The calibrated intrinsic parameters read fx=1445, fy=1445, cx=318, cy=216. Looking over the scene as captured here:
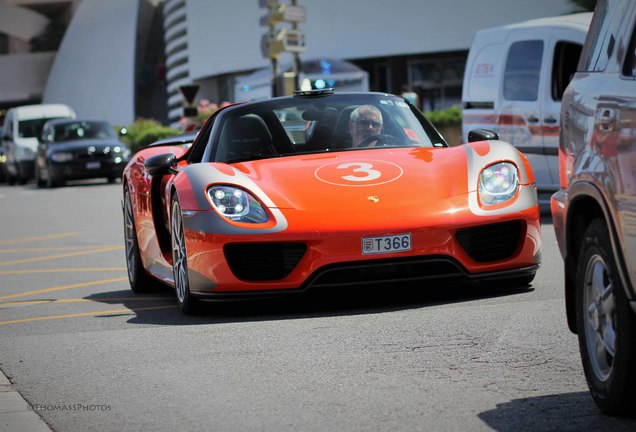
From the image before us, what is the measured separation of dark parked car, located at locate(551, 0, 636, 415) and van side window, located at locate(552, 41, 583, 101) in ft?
31.8

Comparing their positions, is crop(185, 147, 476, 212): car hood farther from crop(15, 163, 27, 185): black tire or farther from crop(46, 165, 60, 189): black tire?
crop(15, 163, 27, 185): black tire

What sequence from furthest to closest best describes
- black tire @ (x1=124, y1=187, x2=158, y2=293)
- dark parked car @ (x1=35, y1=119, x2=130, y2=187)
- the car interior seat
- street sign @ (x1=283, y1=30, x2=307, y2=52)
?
dark parked car @ (x1=35, y1=119, x2=130, y2=187)
street sign @ (x1=283, y1=30, x2=307, y2=52)
black tire @ (x1=124, y1=187, x2=158, y2=293)
the car interior seat

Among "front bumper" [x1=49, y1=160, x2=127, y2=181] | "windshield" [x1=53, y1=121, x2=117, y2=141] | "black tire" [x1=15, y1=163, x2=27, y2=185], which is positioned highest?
"windshield" [x1=53, y1=121, x2=117, y2=141]

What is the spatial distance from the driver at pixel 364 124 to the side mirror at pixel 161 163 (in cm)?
121

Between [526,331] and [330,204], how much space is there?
1608mm

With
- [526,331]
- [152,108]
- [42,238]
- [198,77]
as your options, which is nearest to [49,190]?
[42,238]

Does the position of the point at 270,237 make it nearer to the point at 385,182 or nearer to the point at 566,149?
the point at 385,182

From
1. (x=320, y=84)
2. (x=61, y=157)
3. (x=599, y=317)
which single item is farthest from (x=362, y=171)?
(x=61, y=157)

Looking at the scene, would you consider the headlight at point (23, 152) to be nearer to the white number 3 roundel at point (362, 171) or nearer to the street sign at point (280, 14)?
the street sign at point (280, 14)

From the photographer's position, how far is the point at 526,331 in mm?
7004

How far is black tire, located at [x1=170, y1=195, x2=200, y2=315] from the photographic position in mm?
8578

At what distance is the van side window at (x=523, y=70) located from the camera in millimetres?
15445

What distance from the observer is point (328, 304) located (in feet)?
28.6

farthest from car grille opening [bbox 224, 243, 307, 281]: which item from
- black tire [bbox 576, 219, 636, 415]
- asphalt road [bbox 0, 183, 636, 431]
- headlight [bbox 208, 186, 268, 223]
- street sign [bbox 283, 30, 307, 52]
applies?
street sign [bbox 283, 30, 307, 52]
